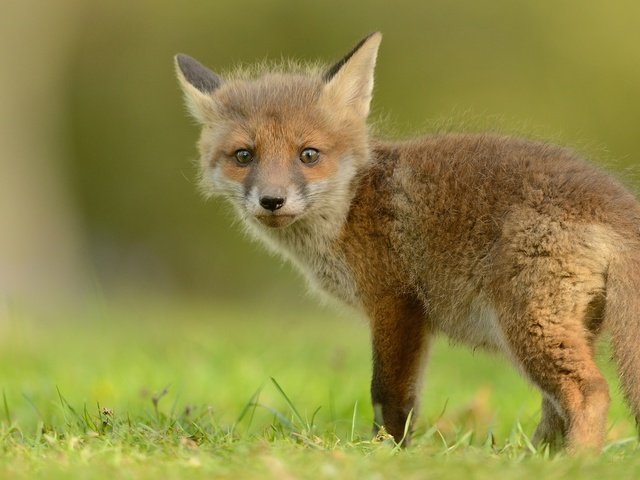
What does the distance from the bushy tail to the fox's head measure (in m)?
2.23

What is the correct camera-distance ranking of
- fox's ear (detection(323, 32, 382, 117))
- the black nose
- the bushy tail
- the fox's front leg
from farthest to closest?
fox's ear (detection(323, 32, 382, 117)), the black nose, the fox's front leg, the bushy tail

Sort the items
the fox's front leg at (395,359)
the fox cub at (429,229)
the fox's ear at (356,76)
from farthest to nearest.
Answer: the fox's ear at (356,76)
the fox's front leg at (395,359)
the fox cub at (429,229)

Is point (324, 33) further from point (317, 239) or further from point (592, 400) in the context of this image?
point (592, 400)

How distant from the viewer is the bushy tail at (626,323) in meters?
5.86

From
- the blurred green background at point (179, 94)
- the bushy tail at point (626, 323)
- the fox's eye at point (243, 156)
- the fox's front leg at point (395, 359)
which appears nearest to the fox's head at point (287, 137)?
the fox's eye at point (243, 156)

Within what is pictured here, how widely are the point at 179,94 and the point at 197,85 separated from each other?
815 inches

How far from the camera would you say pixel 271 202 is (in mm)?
7117

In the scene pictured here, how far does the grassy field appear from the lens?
472cm

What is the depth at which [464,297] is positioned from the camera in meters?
6.76

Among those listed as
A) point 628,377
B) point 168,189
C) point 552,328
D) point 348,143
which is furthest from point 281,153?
point 168,189

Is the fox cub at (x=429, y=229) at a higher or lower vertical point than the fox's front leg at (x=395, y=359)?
higher

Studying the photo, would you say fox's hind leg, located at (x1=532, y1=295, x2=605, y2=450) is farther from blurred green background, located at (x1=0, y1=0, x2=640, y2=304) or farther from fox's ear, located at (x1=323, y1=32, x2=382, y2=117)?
blurred green background, located at (x1=0, y1=0, x2=640, y2=304)

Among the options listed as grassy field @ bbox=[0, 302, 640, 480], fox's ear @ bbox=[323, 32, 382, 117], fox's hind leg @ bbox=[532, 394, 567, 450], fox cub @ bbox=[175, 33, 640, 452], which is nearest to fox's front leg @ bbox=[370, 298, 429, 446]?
fox cub @ bbox=[175, 33, 640, 452]

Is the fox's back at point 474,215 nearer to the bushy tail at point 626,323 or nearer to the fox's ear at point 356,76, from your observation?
the bushy tail at point 626,323
